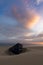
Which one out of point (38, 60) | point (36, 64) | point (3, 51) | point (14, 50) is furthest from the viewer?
point (3, 51)

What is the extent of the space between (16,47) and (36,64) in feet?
2.73

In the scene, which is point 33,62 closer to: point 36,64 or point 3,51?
point 36,64

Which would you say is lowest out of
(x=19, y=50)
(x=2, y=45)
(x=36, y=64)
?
(x=36, y=64)

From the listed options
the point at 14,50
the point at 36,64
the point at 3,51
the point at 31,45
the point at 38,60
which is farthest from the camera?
the point at 31,45

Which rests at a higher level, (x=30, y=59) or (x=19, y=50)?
(x=19, y=50)

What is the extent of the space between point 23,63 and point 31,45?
137 cm

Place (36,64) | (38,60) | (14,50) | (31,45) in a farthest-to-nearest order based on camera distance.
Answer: (31,45) < (14,50) < (38,60) < (36,64)

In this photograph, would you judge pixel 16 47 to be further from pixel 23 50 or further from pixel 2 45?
pixel 2 45

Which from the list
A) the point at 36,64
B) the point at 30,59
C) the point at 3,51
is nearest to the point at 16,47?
the point at 3,51

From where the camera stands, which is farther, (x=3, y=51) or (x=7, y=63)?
(x=3, y=51)

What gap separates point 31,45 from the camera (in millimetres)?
2990

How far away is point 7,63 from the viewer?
1.63 m

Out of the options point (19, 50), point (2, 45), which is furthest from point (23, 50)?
point (2, 45)

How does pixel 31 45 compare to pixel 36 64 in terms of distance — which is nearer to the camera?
pixel 36 64
